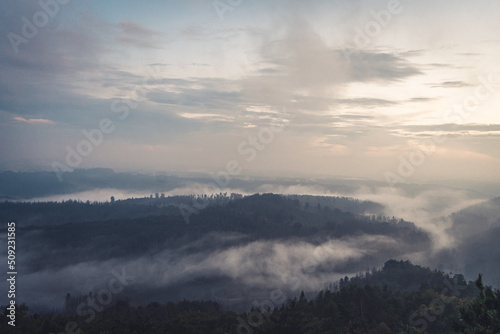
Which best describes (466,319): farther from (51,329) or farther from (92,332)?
(51,329)

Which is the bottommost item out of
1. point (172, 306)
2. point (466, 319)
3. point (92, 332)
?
point (172, 306)

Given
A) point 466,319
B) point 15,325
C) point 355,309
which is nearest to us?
point 466,319

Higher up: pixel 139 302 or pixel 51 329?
pixel 51 329

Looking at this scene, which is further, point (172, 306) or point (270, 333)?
point (172, 306)

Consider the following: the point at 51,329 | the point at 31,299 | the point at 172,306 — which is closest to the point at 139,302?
the point at 31,299

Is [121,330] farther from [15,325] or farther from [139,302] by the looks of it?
[139,302]

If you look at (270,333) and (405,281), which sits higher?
(270,333)

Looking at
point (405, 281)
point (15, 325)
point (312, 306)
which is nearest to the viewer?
point (15, 325)

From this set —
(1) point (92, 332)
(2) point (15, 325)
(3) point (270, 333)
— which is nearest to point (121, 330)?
(1) point (92, 332)

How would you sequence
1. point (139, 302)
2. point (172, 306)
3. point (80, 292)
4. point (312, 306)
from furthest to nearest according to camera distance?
point (80, 292) < point (139, 302) < point (172, 306) < point (312, 306)
